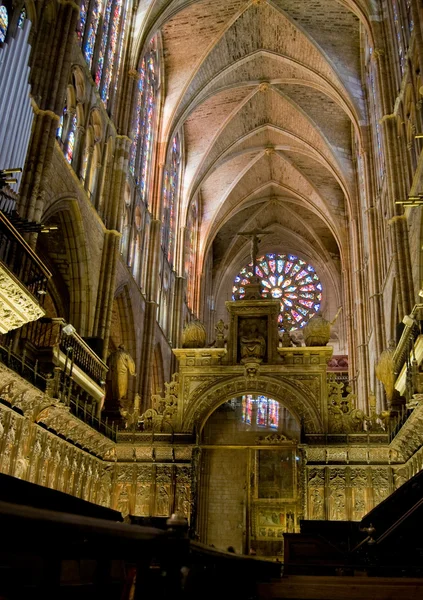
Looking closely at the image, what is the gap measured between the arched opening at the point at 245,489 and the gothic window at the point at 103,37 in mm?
11110

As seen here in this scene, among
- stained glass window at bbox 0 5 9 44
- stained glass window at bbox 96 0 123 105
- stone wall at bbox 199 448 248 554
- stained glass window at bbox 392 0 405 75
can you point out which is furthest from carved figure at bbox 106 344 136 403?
stained glass window at bbox 392 0 405 75

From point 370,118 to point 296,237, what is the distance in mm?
16346

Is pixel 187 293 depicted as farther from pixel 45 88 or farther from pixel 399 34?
pixel 45 88

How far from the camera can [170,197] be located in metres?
30.8

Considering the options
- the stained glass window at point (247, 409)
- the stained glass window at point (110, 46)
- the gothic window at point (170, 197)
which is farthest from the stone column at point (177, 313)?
the stained glass window at point (110, 46)

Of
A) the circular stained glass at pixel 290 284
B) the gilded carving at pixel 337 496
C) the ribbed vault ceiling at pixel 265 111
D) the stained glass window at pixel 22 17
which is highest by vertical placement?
the ribbed vault ceiling at pixel 265 111

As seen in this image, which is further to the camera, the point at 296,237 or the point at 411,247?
the point at 296,237

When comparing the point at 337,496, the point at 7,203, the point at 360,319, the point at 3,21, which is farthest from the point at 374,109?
the point at 7,203

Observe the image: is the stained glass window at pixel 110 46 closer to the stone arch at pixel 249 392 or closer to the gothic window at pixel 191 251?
the stone arch at pixel 249 392

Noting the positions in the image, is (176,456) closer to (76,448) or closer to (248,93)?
(76,448)

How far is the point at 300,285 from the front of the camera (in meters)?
41.1

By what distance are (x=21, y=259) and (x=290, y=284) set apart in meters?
30.7

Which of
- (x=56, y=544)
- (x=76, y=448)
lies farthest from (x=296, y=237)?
(x=56, y=544)

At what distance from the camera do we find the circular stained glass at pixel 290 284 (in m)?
40.2
